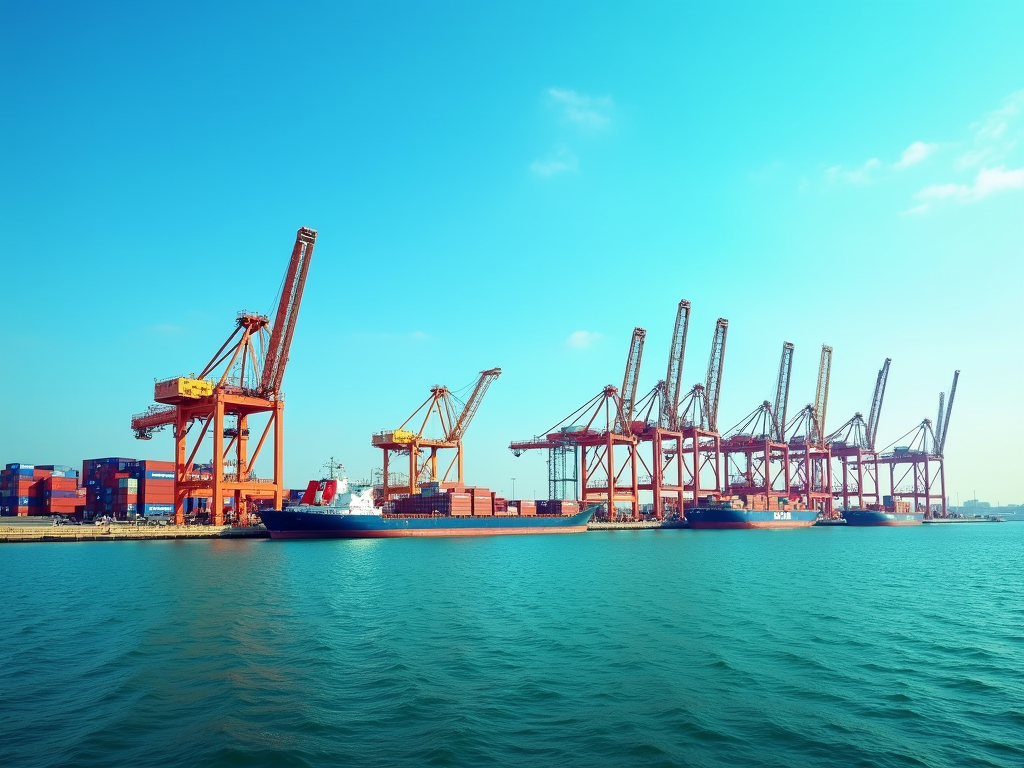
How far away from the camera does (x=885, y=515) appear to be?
13050 cm

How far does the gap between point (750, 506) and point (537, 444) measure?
122ft

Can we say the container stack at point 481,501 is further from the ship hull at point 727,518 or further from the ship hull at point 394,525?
the ship hull at point 727,518

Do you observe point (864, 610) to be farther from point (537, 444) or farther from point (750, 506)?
point (750, 506)

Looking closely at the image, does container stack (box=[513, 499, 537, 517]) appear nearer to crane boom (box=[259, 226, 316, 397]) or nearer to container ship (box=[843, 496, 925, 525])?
crane boom (box=[259, 226, 316, 397])

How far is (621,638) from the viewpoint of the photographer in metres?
18.8

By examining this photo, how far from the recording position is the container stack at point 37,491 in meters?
98.0

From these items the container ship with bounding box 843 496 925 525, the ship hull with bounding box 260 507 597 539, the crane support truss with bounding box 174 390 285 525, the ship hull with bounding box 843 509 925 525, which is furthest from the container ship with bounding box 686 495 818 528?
the crane support truss with bounding box 174 390 285 525

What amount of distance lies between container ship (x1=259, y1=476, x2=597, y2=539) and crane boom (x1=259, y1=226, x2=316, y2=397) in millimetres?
11170

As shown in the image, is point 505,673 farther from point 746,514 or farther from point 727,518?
point 746,514

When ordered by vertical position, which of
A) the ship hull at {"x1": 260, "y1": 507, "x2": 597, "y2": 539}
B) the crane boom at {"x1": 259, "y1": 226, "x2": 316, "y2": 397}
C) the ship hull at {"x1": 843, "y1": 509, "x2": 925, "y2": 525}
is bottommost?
the ship hull at {"x1": 843, "y1": 509, "x2": 925, "y2": 525}

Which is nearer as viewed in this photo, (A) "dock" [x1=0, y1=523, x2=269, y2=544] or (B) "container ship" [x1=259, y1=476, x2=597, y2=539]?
(A) "dock" [x1=0, y1=523, x2=269, y2=544]

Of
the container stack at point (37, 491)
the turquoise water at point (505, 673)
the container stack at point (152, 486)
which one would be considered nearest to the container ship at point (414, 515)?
the turquoise water at point (505, 673)

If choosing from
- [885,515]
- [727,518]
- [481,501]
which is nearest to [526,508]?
[481,501]

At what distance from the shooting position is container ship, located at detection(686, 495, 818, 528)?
103125mm
